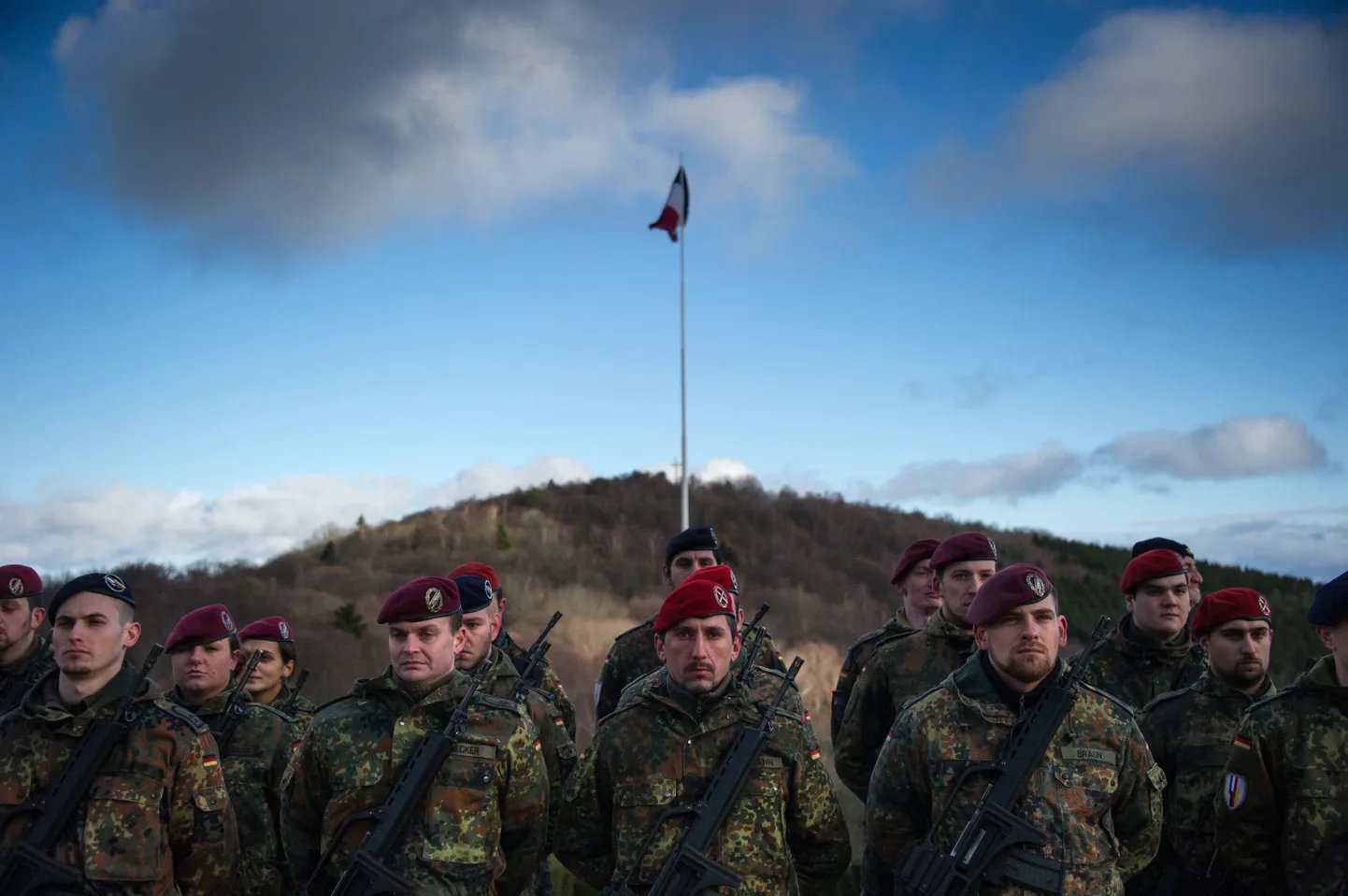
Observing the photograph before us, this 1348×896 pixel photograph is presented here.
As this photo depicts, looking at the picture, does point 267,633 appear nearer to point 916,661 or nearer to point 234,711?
point 234,711

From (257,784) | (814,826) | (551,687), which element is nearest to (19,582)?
(257,784)

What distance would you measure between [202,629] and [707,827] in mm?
3390

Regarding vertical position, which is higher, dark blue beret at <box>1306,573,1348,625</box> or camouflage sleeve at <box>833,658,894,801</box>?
dark blue beret at <box>1306,573,1348,625</box>

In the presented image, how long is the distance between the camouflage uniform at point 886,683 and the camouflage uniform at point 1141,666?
3.51 ft

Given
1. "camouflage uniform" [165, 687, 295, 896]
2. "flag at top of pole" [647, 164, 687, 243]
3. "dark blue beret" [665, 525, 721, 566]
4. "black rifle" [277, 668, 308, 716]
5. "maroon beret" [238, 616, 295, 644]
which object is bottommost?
"camouflage uniform" [165, 687, 295, 896]

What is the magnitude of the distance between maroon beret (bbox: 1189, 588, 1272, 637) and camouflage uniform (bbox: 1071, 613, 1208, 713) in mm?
531

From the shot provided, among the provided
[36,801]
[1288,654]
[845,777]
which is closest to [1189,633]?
[845,777]

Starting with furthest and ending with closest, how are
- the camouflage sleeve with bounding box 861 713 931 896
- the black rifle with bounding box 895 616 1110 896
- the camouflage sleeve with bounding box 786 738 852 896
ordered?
the camouflage sleeve with bounding box 786 738 852 896, the camouflage sleeve with bounding box 861 713 931 896, the black rifle with bounding box 895 616 1110 896

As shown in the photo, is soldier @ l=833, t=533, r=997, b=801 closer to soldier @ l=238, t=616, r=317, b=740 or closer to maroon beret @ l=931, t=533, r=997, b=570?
maroon beret @ l=931, t=533, r=997, b=570

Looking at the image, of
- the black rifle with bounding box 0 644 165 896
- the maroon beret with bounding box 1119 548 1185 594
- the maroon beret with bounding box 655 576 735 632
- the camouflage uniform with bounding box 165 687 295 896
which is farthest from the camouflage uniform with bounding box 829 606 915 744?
the black rifle with bounding box 0 644 165 896

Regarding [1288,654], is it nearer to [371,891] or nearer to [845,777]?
[845,777]

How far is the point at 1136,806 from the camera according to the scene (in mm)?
4086

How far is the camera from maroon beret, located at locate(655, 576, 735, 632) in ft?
15.0

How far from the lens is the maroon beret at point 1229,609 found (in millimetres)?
5465
